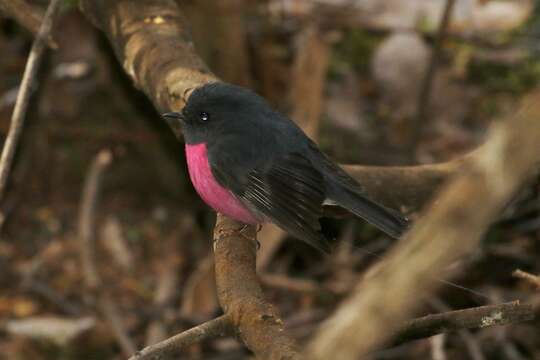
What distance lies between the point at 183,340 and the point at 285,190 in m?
1.09

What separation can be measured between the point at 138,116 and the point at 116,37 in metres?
2.06

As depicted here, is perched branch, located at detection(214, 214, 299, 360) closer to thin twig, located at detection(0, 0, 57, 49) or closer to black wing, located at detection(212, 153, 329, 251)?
black wing, located at detection(212, 153, 329, 251)

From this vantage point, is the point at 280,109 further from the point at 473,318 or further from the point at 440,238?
the point at 440,238

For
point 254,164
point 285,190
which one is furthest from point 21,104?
point 285,190

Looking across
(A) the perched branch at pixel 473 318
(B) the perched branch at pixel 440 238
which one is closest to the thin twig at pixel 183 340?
(A) the perched branch at pixel 473 318

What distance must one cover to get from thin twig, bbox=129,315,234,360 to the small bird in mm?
827

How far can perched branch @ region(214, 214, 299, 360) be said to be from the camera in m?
2.26

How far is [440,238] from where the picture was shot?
3.68 ft

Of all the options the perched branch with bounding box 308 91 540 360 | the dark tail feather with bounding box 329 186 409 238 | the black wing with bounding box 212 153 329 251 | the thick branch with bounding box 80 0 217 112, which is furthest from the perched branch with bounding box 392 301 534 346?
the thick branch with bounding box 80 0 217 112

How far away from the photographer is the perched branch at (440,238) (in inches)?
41.9

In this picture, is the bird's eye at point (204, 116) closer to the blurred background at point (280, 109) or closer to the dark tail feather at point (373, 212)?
the dark tail feather at point (373, 212)

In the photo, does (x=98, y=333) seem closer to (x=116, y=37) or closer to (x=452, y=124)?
(x=116, y=37)

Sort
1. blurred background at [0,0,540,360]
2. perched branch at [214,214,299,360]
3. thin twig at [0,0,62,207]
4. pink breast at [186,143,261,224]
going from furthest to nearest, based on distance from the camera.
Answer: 1. blurred background at [0,0,540,360]
2. pink breast at [186,143,261,224]
3. thin twig at [0,0,62,207]
4. perched branch at [214,214,299,360]

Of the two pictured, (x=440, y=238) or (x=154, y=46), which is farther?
(x=154, y=46)
